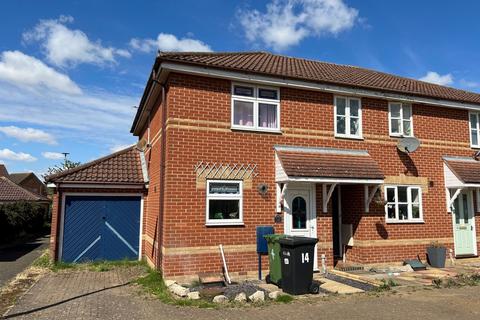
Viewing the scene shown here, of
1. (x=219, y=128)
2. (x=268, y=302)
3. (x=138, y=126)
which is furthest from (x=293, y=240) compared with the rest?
(x=138, y=126)

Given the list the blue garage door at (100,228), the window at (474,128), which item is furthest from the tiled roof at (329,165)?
the blue garage door at (100,228)

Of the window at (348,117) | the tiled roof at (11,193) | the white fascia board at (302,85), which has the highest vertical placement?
the white fascia board at (302,85)

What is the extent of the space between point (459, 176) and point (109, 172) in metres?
11.5

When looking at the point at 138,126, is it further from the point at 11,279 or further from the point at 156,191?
the point at 11,279

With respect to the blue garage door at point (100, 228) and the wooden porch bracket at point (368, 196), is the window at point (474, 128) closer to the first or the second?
the wooden porch bracket at point (368, 196)

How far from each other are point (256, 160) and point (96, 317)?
567cm

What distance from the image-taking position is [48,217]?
38719mm

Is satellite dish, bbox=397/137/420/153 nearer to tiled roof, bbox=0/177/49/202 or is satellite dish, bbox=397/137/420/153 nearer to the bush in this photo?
the bush

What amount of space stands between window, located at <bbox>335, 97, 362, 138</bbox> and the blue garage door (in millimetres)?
7178

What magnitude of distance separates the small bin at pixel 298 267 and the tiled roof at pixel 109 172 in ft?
21.7

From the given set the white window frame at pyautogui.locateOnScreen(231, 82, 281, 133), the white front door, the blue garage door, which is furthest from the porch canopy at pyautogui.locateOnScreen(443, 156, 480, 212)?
the blue garage door

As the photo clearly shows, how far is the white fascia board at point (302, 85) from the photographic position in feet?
34.1

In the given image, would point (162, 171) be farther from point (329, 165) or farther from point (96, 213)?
point (329, 165)

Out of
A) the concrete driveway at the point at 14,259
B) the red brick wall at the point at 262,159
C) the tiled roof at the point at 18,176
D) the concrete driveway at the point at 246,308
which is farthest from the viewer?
the tiled roof at the point at 18,176
